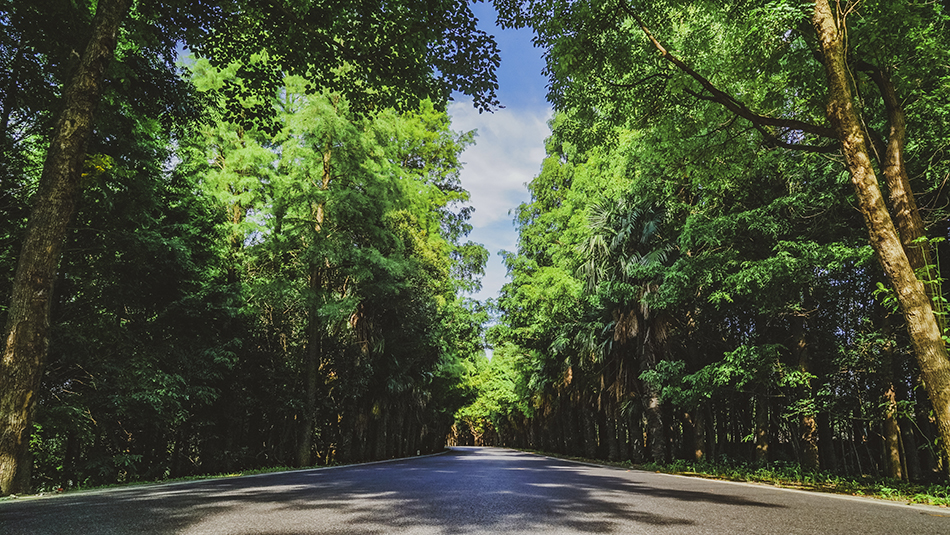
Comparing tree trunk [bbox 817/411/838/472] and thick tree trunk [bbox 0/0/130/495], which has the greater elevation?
thick tree trunk [bbox 0/0/130/495]

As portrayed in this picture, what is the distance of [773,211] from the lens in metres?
12.2

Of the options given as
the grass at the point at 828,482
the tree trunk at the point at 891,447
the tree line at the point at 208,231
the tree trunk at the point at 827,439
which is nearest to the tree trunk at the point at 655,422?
the grass at the point at 828,482

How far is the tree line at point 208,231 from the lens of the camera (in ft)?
25.3

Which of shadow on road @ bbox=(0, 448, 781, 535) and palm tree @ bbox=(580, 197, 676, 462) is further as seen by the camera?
palm tree @ bbox=(580, 197, 676, 462)

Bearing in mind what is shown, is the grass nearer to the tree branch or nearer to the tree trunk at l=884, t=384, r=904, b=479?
the tree trunk at l=884, t=384, r=904, b=479

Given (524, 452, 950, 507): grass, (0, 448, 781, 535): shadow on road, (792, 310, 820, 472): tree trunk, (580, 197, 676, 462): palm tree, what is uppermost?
(580, 197, 676, 462): palm tree

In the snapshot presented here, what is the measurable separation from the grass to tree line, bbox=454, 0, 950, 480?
672 mm

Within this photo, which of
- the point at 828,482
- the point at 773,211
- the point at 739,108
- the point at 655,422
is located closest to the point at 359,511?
the point at 739,108

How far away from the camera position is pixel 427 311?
20.5 meters

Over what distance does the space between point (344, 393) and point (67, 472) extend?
7941 millimetres

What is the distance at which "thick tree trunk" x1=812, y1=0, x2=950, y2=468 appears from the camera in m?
5.93

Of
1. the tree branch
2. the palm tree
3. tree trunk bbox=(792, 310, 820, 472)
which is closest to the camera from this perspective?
the tree branch

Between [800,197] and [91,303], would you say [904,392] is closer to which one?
[800,197]

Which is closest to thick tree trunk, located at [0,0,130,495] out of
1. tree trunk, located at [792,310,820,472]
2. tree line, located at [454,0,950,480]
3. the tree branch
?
A: tree line, located at [454,0,950,480]
